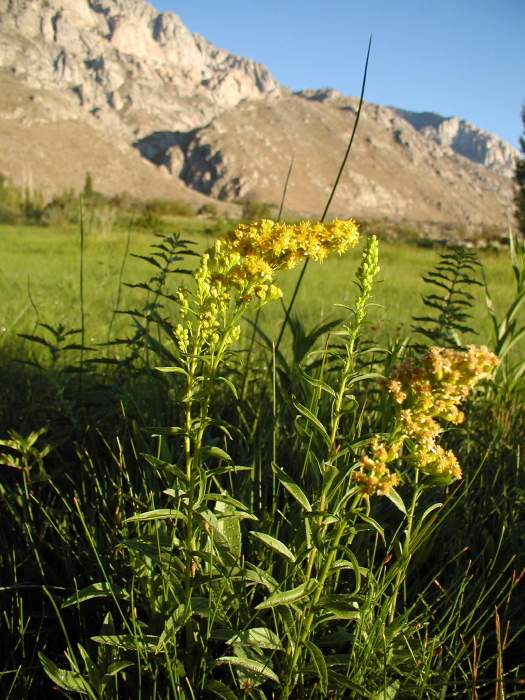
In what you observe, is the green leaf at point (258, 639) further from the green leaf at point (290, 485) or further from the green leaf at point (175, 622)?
the green leaf at point (290, 485)

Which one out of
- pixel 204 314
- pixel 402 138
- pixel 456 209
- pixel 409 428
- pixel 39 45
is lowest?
pixel 409 428

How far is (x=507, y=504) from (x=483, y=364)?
3.50 ft

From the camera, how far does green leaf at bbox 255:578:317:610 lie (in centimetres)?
80

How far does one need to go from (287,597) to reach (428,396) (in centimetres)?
40

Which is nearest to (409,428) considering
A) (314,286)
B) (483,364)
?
(483,364)

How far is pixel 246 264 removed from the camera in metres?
0.90

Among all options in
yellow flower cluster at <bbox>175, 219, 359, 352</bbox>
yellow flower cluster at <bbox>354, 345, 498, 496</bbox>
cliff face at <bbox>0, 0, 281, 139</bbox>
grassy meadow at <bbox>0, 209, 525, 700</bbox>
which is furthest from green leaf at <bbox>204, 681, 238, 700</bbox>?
cliff face at <bbox>0, 0, 281, 139</bbox>

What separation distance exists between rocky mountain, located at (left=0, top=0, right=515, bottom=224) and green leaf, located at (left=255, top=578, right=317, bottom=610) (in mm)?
53619

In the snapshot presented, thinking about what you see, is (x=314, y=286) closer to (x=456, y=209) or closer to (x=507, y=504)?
(x=507, y=504)

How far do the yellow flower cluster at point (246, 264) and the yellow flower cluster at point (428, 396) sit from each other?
292 millimetres

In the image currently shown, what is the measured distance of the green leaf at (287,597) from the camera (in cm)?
80

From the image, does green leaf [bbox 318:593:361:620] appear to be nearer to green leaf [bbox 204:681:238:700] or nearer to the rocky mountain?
green leaf [bbox 204:681:238:700]

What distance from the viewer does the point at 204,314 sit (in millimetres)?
913

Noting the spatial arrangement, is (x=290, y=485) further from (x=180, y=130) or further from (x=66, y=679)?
(x=180, y=130)
